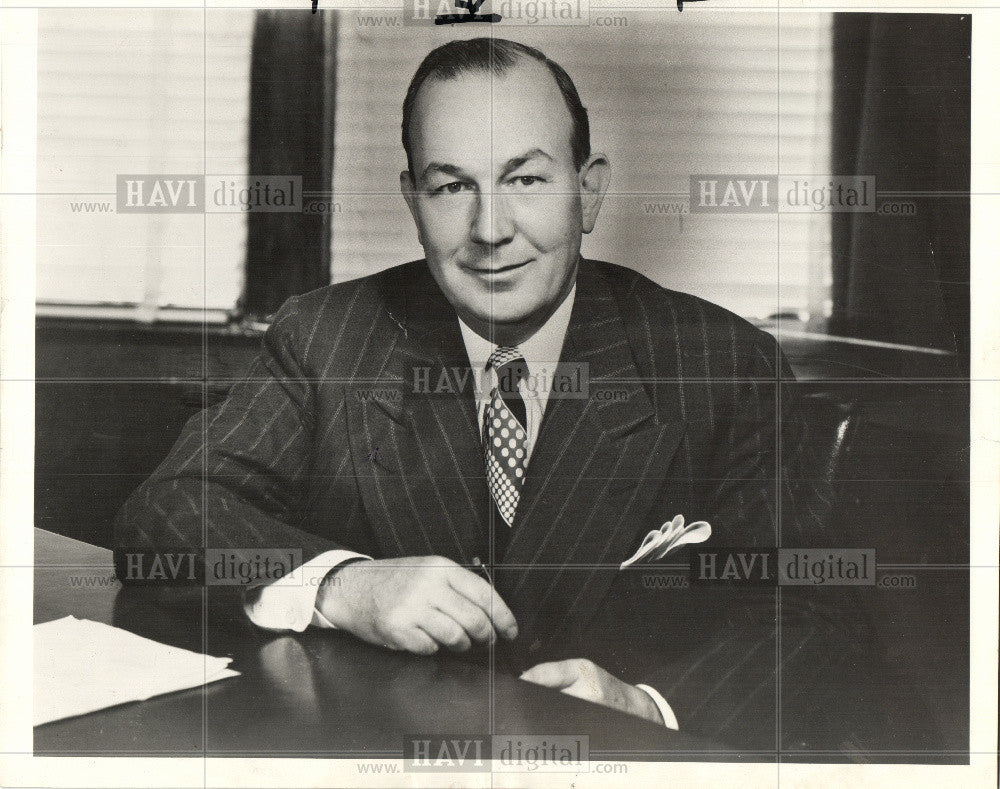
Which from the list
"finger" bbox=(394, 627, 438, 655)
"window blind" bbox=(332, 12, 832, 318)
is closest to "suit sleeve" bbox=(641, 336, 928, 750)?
"window blind" bbox=(332, 12, 832, 318)

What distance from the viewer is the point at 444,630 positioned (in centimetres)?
235

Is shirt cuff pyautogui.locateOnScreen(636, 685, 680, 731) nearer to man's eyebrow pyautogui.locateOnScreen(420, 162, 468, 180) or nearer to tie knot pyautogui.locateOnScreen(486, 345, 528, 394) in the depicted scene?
tie knot pyautogui.locateOnScreen(486, 345, 528, 394)

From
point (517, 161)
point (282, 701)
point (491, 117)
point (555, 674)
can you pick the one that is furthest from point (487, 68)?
point (282, 701)

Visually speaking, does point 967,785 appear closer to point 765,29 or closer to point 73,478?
point 765,29

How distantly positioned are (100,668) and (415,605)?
2.88 ft

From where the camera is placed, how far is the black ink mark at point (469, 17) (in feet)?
8.05

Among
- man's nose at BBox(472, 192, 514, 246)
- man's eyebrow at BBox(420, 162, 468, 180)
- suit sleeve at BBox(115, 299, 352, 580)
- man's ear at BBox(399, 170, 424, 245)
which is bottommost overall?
suit sleeve at BBox(115, 299, 352, 580)

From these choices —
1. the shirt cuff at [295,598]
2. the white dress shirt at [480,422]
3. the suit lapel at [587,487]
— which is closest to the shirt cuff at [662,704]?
the white dress shirt at [480,422]

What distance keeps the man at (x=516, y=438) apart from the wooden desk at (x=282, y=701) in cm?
7

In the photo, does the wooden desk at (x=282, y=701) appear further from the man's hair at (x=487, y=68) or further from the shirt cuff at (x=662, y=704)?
the man's hair at (x=487, y=68)

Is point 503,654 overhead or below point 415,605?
below

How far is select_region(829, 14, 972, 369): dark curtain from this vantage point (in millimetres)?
2469

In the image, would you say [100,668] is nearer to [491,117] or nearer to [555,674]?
[555,674]

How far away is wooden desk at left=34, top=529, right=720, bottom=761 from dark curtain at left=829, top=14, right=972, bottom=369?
125 cm
